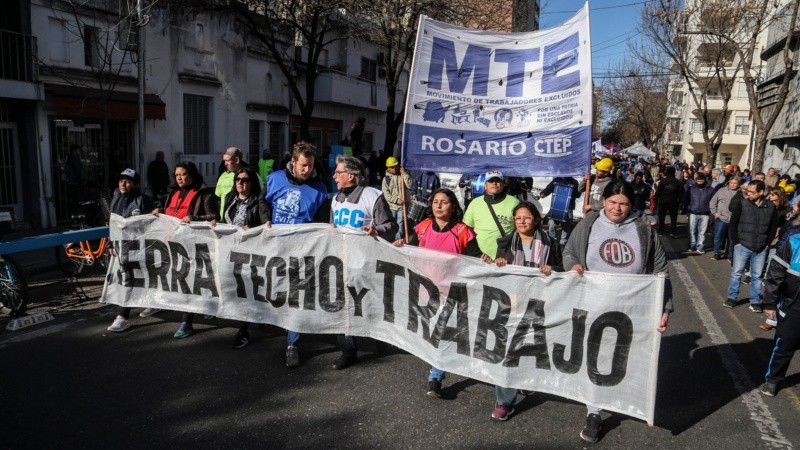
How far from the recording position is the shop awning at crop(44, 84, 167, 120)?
41.6 feet

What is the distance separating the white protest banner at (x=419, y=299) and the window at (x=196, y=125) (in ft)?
42.3

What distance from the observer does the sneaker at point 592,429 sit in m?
3.95

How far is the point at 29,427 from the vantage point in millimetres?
3867

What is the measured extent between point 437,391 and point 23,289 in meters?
4.48

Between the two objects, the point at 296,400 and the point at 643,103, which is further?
the point at 643,103

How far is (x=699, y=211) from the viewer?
41.6ft

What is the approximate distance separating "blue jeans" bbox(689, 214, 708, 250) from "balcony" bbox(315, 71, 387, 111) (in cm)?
1667

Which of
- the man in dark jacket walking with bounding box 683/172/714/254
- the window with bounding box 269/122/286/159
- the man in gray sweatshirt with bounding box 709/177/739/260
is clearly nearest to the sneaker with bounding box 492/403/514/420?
the man in gray sweatshirt with bounding box 709/177/739/260

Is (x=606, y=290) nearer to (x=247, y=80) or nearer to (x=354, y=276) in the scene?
(x=354, y=276)

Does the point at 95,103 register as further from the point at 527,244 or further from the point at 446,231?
the point at 527,244

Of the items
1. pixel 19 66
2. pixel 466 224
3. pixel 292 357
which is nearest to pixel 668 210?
pixel 466 224

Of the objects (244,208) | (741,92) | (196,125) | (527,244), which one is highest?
(741,92)

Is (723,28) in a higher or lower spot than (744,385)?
higher

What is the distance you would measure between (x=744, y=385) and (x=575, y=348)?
6.72ft
